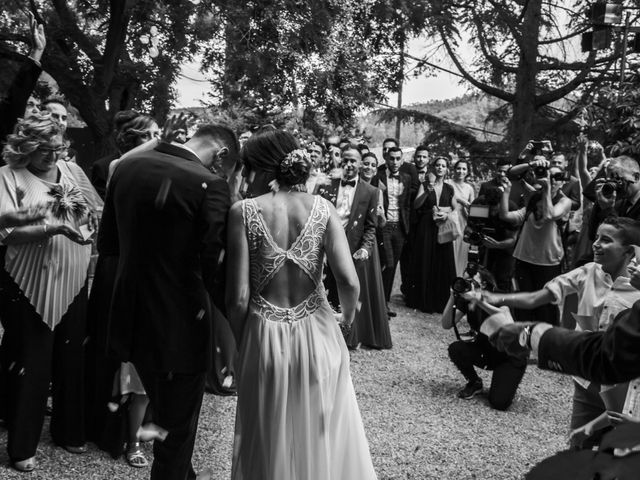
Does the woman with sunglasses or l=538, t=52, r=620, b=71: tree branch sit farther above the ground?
l=538, t=52, r=620, b=71: tree branch

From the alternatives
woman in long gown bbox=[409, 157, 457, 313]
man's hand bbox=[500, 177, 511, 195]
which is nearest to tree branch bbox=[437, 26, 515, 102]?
woman in long gown bbox=[409, 157, 457, 313]

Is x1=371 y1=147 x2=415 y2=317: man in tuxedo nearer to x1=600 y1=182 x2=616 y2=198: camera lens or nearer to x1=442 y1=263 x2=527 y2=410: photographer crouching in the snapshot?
x1=442 y1=263 x2=527 y2=410: photographer crouching

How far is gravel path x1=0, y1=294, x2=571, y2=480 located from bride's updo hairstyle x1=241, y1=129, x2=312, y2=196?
1.89 metres

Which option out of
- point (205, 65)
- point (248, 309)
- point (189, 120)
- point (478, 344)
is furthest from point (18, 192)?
point (205, 65)

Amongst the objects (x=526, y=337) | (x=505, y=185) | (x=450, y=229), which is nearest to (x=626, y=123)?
(x=505, y=185)

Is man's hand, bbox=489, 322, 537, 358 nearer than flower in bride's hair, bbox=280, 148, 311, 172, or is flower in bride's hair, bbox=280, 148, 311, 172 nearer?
man's hand, bbox=489, 322, 537, 358

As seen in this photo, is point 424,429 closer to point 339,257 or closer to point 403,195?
point 339,257

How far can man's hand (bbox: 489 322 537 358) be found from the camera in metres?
1.89

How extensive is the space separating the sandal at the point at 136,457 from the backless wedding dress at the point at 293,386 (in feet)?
3.32

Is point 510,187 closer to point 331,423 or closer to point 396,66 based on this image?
point 331,423

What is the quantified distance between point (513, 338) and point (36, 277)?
2.86m

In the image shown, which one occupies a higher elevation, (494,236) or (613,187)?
(613,187)

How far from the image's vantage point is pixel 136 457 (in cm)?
→ 400

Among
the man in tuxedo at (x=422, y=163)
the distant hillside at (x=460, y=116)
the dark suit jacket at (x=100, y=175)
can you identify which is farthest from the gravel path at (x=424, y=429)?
the distant hillside at (x=460, y=116)
